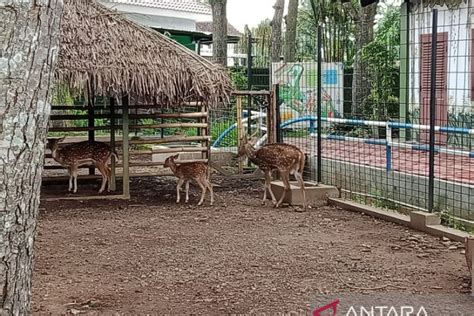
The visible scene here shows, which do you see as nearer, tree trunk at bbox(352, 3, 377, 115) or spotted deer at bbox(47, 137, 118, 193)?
spotted deer at bbox(47, 137, 118, 193)

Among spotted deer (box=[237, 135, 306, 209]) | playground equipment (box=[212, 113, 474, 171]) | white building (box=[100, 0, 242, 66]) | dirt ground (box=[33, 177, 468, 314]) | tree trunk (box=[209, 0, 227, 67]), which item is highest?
white building (box=[100, 0, 242, 66])

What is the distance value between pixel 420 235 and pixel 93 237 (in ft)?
12.7

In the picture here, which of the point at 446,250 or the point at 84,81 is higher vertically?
the point at 84,81

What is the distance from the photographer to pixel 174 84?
35.3 ft

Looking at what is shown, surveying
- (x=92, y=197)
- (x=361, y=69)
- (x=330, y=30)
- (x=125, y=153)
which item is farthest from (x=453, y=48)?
(x=330, y=30)

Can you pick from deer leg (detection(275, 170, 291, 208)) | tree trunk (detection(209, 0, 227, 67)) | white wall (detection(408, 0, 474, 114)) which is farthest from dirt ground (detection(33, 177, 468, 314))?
tree trunk (detection(209, 0, 227, 67))

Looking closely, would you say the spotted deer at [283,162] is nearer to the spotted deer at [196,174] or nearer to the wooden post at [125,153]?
the spotted deer at [196,174]

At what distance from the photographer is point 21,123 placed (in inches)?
80.7

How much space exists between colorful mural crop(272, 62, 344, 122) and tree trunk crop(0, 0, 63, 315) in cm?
1050

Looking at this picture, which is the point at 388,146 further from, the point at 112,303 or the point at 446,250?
the point at 112,303

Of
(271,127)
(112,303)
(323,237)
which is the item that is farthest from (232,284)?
(271,127)

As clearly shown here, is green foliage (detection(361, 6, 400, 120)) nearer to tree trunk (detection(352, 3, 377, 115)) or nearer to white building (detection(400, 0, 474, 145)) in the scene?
tree trunk (detection(352, 3, 377, 115))

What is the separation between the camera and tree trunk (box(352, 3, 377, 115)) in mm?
13891

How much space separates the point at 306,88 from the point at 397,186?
211 inches
